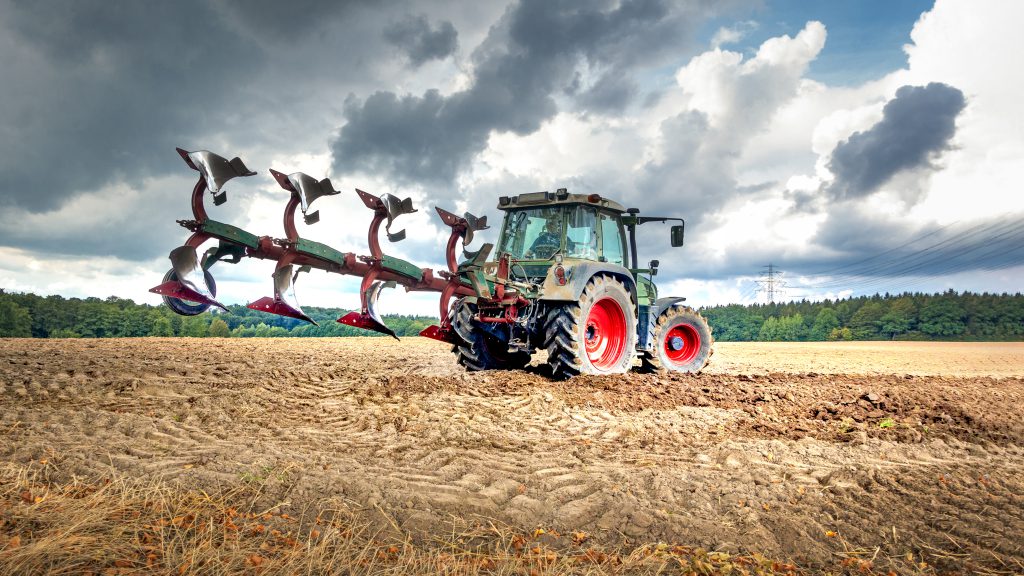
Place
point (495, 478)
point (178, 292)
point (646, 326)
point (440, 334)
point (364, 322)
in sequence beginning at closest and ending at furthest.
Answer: point (495, 478), point (178, 292), point (364, 322), point (440, 334), point (646, 326)

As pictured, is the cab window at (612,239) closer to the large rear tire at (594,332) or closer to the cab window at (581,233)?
the cab window at (581,233)

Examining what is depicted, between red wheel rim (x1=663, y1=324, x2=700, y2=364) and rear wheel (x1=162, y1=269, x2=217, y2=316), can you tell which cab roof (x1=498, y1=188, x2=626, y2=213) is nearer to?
red wheel rim (x1=663, y1=324, x2=700, y2=364)

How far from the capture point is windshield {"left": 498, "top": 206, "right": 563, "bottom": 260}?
884 centimetres

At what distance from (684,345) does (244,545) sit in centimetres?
925

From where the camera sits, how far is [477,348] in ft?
29.4

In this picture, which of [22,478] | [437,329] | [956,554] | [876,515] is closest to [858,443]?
[876,515]

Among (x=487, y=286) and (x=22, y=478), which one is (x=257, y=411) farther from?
(x=487, y=286)

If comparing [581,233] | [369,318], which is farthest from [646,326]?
[369,318]

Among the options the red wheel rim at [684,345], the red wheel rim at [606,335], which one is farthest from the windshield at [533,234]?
the red wheel rim at [684,345]

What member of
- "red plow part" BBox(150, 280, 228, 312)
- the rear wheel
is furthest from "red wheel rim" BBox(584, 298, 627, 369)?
"red plow part" BBox(150, 280, 228, 312)

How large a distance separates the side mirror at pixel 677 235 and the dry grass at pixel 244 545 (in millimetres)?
7364

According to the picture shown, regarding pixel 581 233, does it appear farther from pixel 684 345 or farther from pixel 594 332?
pixel 684 345

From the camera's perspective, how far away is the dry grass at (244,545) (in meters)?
2.61

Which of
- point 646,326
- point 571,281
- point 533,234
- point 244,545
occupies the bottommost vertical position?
point 244,545
